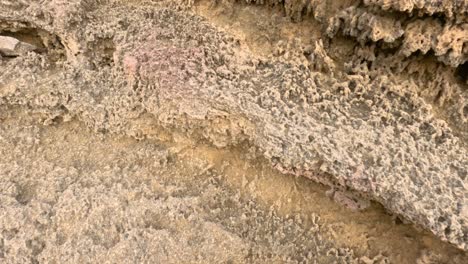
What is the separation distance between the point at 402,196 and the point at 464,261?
0.23 m

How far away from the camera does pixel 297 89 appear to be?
1.30 m

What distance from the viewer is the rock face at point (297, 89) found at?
117cm

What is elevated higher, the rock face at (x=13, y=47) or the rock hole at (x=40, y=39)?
the rock hole at (x=40, y=39)

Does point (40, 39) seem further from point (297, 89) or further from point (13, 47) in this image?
point (297, 89)

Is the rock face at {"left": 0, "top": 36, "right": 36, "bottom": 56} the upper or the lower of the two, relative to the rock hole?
lower

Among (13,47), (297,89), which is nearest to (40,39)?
(13,47)

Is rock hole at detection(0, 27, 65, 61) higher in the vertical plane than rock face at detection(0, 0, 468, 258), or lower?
lower

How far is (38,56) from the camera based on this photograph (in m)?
1.56

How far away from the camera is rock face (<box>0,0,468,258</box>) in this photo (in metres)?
1.17

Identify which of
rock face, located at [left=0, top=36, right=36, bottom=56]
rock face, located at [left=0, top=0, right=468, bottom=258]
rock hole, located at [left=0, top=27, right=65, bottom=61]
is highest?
rock face, located at [left=0, top=0, right=468, bottom=258]

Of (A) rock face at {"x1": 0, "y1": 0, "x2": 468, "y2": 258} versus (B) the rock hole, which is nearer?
(A) rock face at {"x1": 0, "y1": 0, "x2": 468, "y2": 258}

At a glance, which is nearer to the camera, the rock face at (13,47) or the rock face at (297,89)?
the rock face at (297,89)

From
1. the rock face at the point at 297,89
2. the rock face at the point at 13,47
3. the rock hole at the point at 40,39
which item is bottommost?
the rock face at the point at 13,47

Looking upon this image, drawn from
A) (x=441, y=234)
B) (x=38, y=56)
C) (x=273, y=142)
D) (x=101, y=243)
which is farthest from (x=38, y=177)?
(x=441, y=234)
